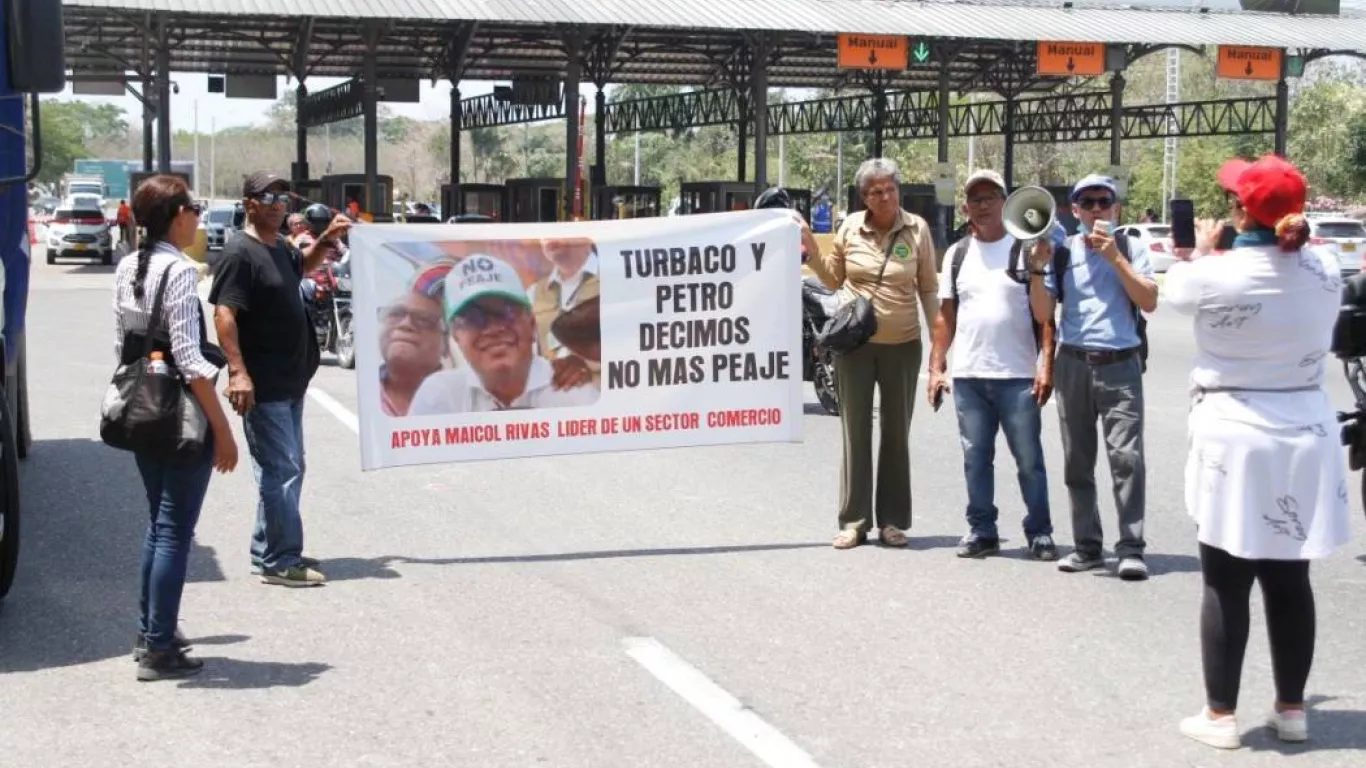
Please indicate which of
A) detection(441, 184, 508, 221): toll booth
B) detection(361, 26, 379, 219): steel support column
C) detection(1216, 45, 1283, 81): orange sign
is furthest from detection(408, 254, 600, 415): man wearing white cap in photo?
detection(1216, 45, 1283, 81): orange sign

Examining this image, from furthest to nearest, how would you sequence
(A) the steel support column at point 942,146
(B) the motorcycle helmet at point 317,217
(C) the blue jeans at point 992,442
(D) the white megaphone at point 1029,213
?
(A) the steel support column at point 942,146, (B) the motorcycle helmet at point 317,217, (C) the blue jeans at point 992,442, (D) the white megaphone at point 1029,213

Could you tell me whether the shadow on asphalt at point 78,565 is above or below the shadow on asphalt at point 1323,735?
above

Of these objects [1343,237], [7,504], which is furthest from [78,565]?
[1343,237]

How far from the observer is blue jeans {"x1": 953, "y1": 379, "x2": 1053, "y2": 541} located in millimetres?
8719

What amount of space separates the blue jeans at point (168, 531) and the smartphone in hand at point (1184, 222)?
137 inches

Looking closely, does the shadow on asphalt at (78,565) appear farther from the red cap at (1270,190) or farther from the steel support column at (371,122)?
the steel support column at (371,122)

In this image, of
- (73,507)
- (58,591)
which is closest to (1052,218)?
(58,591)

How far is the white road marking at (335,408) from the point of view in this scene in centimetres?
1465

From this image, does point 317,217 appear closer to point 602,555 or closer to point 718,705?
point 602,555

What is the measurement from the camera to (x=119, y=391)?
652 cm

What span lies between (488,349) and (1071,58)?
38.2 meters

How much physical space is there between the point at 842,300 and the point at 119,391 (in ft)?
13.2

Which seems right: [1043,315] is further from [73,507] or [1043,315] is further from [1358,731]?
[73,507]

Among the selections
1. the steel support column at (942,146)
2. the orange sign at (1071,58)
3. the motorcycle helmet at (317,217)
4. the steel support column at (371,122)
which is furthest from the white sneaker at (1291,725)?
the orange sign at (1071,58)
